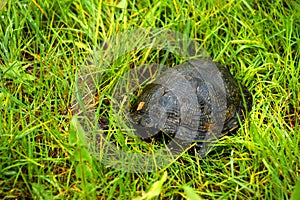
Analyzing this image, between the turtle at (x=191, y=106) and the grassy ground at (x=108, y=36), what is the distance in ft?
Result: 0.37

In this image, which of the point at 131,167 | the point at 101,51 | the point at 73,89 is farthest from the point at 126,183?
the point at 101,51

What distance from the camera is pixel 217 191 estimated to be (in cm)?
266

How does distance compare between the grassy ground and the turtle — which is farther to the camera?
the turtle

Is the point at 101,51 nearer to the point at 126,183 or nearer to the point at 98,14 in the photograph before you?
the point at 98,14

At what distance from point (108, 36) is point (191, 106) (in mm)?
840

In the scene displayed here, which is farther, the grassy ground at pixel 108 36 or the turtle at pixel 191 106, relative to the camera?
the turtle at pixel 191 106

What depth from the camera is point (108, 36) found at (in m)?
3.29

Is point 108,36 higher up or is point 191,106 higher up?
→ point 108,36

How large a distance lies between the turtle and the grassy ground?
4.5 inches

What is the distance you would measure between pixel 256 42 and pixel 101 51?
109 centimetres

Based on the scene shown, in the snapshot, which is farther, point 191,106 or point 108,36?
point 108,36

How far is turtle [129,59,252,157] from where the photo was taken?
286cm

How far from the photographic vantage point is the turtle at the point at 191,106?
2.86 meters

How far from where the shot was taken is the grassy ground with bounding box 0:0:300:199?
2.58m
